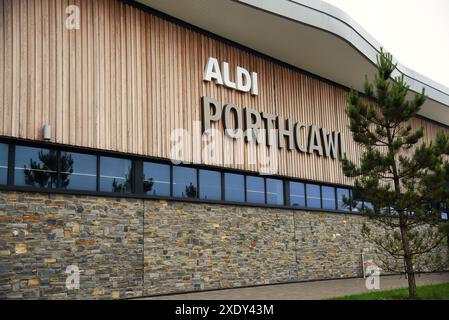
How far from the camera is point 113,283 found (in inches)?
520

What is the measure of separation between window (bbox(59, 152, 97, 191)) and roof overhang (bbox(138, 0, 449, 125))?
5.20m

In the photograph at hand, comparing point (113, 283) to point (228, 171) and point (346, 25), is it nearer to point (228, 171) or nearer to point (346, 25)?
point (228, 171)

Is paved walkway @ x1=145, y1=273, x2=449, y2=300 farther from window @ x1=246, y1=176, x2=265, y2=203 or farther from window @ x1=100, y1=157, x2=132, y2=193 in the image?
window @ x1=100, y1=157, x2=132, y2=193

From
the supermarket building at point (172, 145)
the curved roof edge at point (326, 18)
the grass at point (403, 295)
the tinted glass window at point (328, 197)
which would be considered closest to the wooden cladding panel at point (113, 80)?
the supermarket building at point (172, 145)

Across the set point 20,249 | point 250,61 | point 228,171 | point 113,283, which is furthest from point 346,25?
point 20,249

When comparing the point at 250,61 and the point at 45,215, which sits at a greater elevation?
the point at 250,61

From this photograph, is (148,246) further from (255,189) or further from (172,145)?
(255,189)

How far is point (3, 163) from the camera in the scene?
11.6 meters

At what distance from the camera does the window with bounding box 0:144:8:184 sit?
37.9 feet

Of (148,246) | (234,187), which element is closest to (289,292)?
(234,187)

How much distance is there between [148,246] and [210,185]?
3250 millimetres

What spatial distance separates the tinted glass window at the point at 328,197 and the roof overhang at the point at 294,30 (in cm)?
504

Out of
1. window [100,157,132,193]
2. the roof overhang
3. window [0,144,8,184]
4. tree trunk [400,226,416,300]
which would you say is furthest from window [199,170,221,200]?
window [0,144,8,184]
